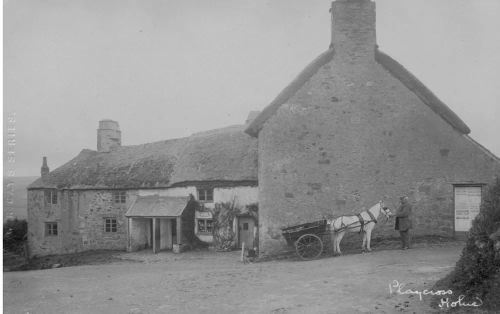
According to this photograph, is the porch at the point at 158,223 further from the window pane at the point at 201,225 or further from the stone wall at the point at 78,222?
the stone wall at the point at 78,222

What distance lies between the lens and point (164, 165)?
91.9 feet

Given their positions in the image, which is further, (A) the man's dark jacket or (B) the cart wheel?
(B) the cart wheel

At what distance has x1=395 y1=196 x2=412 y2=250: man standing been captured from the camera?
13180 mm

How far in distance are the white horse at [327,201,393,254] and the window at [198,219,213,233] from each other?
1217 centimetres

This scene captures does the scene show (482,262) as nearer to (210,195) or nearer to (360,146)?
(360,146)

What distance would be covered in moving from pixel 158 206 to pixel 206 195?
3.07 meters

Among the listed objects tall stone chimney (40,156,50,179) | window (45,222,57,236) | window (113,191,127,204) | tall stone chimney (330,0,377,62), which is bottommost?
window (45,222,57,236)

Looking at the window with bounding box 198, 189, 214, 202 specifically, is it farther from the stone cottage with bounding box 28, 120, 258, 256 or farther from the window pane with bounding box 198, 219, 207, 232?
the window pane with bounding box 198, 219, 207, 232

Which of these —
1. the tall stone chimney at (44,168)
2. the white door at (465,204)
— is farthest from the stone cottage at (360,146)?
the tall stone chimney at (44,168)

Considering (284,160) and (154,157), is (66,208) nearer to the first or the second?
(154,157)

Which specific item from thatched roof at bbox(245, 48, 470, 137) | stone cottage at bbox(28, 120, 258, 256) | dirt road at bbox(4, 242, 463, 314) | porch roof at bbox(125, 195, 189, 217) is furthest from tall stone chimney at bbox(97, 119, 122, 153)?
thatched roof at bbox(245, 48, 470, 137)

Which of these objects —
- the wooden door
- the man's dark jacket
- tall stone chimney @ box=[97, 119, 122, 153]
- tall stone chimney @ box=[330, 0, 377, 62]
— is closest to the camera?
the man's dark jacket

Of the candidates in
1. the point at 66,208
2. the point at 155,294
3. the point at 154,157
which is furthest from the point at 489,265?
the point at 66,208

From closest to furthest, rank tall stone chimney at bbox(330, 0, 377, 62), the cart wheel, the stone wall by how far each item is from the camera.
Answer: the cart wheel, tall stone chimney at bbox(330, 0, 377, 62), the stone wall
